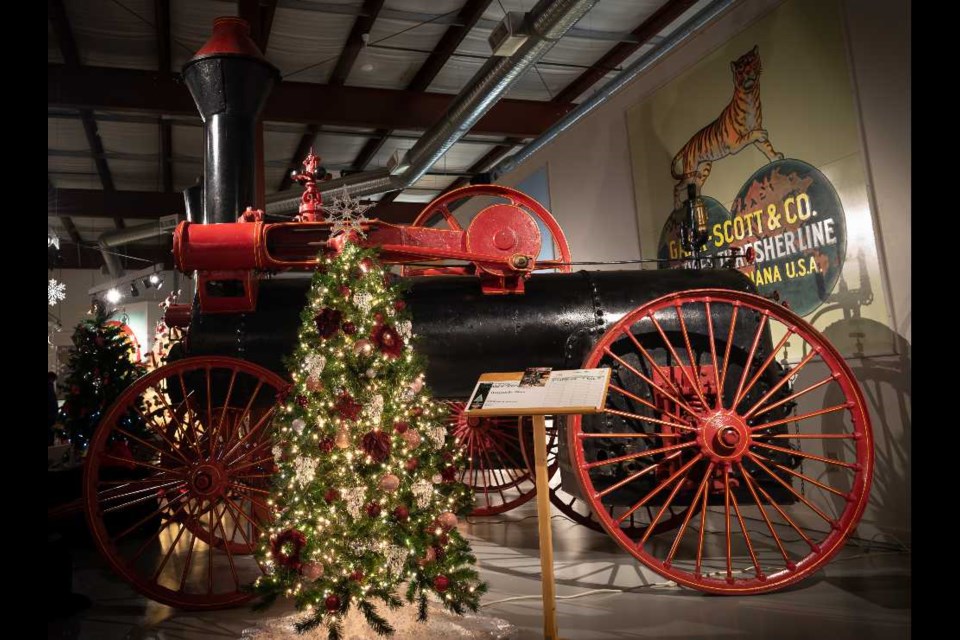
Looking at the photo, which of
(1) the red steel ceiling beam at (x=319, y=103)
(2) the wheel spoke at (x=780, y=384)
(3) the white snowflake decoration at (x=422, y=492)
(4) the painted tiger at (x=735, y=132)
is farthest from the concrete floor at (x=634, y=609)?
(1) the red steel ceiling beam at (x=319, y=103)

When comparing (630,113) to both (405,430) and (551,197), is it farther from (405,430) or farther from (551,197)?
(405,430)

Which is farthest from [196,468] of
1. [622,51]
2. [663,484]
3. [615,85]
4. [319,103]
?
[622,51]

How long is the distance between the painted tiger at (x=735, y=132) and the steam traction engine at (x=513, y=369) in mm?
1972

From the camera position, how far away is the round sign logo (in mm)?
5031

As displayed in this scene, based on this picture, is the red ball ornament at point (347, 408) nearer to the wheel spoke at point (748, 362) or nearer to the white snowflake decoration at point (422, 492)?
the white snowflake decoration at point (422, 492)

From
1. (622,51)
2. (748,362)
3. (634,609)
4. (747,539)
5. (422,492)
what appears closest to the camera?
(422,492)

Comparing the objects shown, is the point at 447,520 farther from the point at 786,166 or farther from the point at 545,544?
the point at 786,166

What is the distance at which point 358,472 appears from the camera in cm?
318

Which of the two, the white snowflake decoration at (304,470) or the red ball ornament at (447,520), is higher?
the white snowflake decoration at (304,470)

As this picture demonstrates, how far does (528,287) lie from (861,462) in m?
2.04

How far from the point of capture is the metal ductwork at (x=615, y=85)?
20.4ft

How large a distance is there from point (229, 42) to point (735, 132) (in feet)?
13.0

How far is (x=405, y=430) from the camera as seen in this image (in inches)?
128
